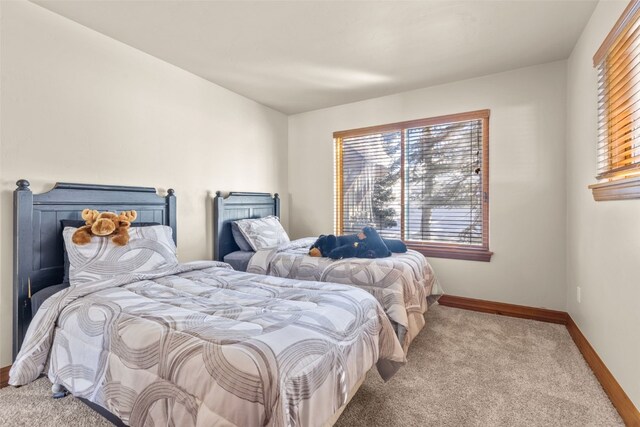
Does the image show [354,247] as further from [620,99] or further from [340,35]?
[620,99]

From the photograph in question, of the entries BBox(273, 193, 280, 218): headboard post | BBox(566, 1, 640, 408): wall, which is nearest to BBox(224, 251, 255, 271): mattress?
BBox(273, 193, 280, 218): headboard post

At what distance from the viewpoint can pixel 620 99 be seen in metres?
1.75

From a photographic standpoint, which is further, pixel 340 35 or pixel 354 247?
pixel 354 247

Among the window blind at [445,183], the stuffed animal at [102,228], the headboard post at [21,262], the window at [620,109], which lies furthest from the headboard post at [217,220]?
the window at [620,109]

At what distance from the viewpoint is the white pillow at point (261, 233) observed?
3.29 m

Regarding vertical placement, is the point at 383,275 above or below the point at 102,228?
below

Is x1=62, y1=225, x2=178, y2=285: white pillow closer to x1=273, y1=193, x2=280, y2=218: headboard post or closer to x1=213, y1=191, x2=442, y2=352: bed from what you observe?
x1=213, y1=191, x2=442, y2=352: bed

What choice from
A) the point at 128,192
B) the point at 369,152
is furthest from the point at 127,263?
the point at 369,152

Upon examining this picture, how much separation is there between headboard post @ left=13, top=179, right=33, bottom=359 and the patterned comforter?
1.56m

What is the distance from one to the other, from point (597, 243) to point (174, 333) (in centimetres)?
256

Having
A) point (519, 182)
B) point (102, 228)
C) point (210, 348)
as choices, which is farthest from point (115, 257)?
point (519, 182)

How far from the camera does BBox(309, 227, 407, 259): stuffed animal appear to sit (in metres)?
2.72

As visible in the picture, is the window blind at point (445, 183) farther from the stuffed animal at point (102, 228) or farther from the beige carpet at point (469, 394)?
the stuffed animal at point (102, 228)

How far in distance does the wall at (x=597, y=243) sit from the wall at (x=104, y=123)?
3.24 m
